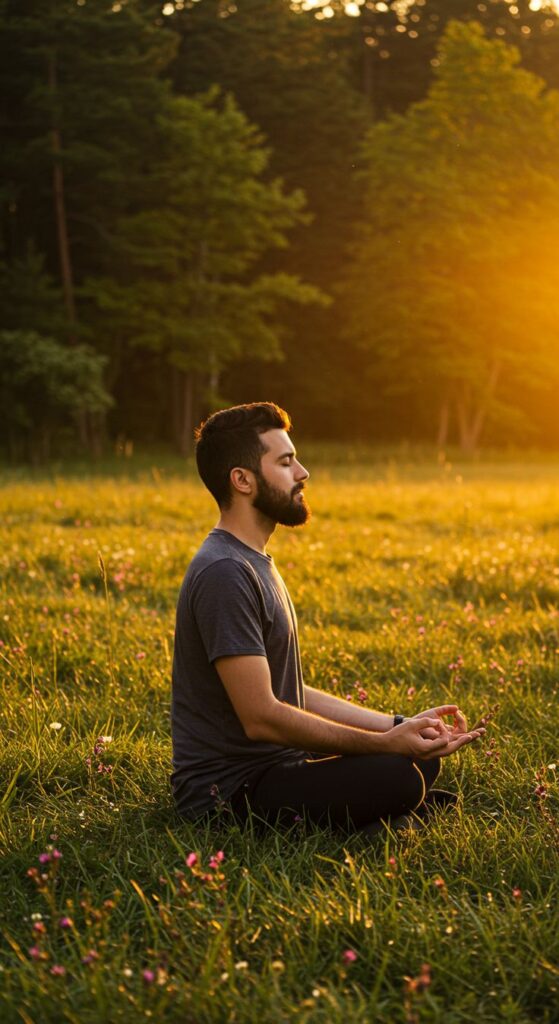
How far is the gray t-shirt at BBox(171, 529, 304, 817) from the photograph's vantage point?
3.67 m

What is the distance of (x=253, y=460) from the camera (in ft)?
12.4

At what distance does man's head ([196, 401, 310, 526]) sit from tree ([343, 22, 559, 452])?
110 feet

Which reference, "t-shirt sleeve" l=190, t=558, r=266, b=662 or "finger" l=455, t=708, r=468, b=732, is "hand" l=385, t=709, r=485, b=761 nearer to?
"finger" l=455, t=708, r=468, b=732

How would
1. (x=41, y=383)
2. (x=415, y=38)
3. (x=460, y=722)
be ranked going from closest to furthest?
1. (x=460, y=722)
2. (x=41, y=383)
3. (x=415, y=38)

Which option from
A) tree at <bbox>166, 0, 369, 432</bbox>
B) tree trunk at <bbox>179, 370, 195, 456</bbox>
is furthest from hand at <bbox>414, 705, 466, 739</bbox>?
tree at <bbox>166, 0, 369, 432</bbox>

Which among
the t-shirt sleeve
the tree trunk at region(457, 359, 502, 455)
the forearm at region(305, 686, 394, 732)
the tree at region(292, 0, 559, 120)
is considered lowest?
the tree trunk at region(457, 359, 502, 455)

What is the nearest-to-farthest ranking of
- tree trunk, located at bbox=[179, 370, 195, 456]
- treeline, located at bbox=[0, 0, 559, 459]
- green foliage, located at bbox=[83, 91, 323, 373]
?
treeline, located at bbox=[0, 0, 559, 459] < green foliage, located at bbox=[83, 91, 323, 373] < tree trunk, located at bbox=[179, 370, 195, 456]

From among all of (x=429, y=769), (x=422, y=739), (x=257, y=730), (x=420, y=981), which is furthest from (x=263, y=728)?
(x=420, y=981)

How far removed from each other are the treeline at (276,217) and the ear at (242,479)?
2389 centimetres

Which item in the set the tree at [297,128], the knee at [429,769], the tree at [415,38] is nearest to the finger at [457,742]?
the knee at [429,769]

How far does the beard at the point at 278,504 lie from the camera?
3.81 metres

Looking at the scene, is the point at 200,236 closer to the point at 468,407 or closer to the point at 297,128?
the point at 297,128

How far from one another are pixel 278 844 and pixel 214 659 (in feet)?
2.36

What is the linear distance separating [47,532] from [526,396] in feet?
140
